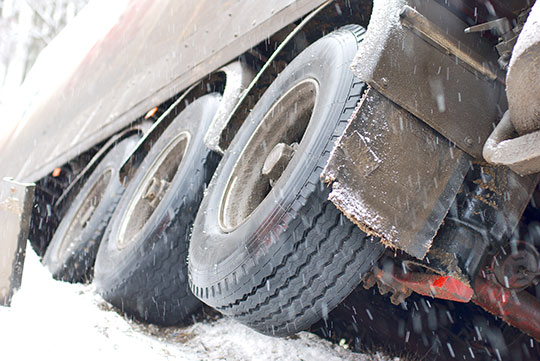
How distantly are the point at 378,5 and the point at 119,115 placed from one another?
132 inches

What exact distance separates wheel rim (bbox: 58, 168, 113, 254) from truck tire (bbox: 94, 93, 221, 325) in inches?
46.9

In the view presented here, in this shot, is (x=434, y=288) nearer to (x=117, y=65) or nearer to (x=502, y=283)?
(x=502, y=283)

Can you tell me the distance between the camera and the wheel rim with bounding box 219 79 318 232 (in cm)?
248

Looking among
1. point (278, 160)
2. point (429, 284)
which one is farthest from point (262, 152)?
point (429, 284)

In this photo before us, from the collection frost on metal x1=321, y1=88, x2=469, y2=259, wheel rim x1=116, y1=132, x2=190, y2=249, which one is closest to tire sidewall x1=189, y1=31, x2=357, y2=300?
frost on metal x1=321, y1=88, x2=469, y2=259

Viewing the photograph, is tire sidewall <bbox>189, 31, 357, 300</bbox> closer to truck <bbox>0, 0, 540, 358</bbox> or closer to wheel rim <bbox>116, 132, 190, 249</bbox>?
truck <bbox>0, 0, 540, 358</bbox>

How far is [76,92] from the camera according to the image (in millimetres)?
6188

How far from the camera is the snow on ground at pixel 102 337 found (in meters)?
2.17

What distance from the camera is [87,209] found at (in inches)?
195

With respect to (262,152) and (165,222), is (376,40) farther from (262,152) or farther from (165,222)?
(165,222)

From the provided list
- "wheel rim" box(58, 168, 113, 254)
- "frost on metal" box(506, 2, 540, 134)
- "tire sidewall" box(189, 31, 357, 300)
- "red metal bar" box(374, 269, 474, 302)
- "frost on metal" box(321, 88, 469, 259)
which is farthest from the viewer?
"wheel rim" box(58, 168, 113, 254)

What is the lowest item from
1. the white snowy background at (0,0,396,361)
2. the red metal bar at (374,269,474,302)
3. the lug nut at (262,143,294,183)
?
the white snowy background at (0,0,396,361)

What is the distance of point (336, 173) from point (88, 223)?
3026mm

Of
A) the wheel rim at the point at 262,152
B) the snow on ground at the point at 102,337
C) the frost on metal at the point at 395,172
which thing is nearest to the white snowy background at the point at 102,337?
Result: the snow on ground at the point at 102,337
